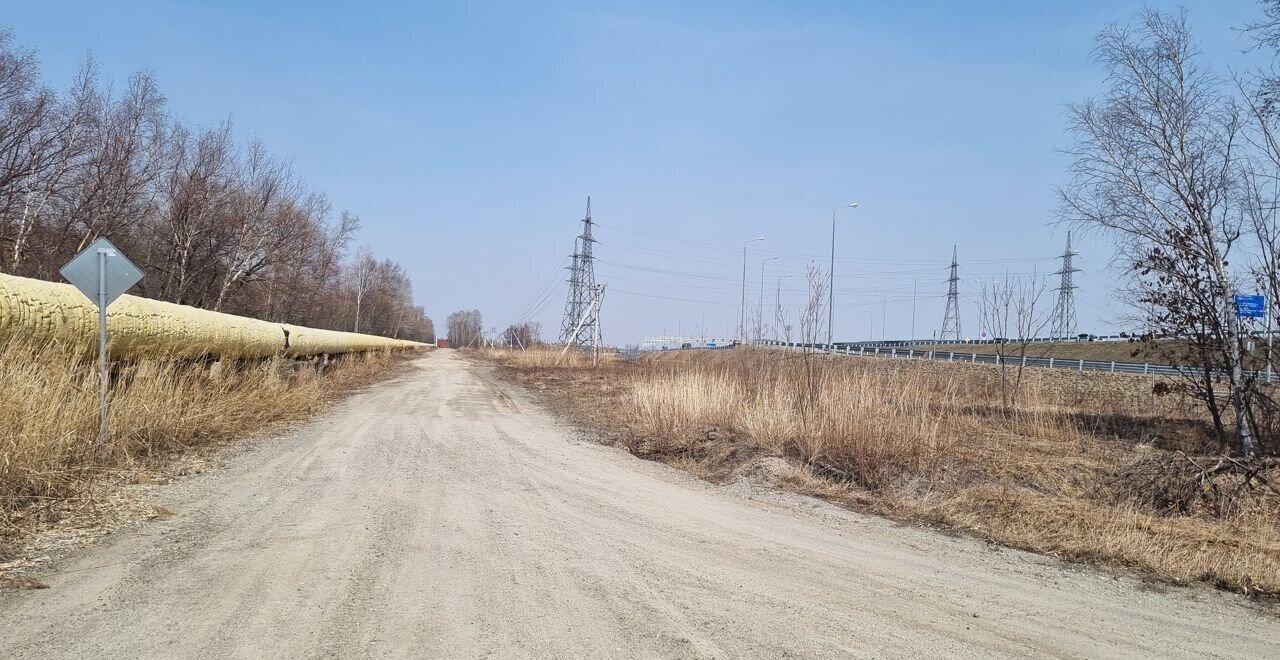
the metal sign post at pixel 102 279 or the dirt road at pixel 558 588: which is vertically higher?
the metal sign post at pixel 102 279

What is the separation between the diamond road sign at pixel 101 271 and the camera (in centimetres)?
767

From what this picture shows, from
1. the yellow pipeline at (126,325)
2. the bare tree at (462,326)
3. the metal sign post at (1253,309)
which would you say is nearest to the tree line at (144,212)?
the yellow pipeline at (126,325)

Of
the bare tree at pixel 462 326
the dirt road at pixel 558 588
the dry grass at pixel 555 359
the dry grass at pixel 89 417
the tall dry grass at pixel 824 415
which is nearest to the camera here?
the dirt road at pixel 558 588

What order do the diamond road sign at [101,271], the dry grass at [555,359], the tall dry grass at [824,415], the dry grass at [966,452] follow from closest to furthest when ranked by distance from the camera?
1. the dry grass at [966,452]
2. the diamond road sign at [101,271]
3. the tall dry grass at [824,415]
4. the dry grass at [555,359]

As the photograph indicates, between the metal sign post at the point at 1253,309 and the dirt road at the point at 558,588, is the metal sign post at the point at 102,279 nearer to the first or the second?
the dirt road at the point at 558,588

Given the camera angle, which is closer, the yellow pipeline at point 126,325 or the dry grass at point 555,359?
the yellow pipeline at point 126,325

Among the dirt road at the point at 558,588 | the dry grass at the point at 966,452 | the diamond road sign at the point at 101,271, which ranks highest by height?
the diamond road sign at the point at 101,271

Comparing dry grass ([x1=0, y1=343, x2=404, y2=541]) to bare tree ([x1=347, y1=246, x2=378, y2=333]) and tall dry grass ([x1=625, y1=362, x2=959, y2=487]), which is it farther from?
bare tree ([x1=347, y1=246, x2=378, y2=333])

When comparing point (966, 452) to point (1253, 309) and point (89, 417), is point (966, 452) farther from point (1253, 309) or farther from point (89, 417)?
point (89, 417)

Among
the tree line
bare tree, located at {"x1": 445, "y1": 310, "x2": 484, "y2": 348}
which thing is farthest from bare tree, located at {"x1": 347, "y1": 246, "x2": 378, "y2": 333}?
bare tree, located at {"x1": 445, "y1": 310, "x2": 484, "y2": 348}

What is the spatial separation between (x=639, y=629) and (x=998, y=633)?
7.09 feet

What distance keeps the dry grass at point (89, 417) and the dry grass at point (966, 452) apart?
264 inches

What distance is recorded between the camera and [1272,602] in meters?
4.96

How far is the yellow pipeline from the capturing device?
7586 mm
